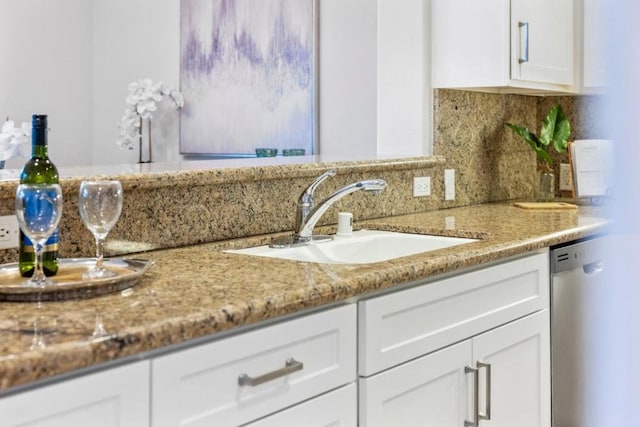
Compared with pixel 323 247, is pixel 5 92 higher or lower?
higher

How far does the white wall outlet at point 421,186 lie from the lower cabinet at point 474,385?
0.75 meters

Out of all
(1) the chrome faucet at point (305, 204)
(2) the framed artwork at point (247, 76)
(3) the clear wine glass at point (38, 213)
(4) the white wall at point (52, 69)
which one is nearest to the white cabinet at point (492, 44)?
(2) the framed artwork at point (247, 76)

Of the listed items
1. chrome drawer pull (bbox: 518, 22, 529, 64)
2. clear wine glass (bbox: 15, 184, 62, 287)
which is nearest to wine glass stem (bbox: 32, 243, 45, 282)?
clear wine glass (bbox: 15, 184, 62, 287)

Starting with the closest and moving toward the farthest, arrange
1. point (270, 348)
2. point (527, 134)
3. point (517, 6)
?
point (270, 348)
point (517, 6)
point (527, 134)

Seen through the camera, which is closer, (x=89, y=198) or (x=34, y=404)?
(x=34, y=404)

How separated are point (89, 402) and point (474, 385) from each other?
1.10 meters

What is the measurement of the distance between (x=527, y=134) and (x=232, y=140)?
1358 mm

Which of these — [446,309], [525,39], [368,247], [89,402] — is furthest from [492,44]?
[89,402]

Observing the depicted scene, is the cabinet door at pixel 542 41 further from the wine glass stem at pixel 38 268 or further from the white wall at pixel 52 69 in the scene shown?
the white wall at pixel 52 69

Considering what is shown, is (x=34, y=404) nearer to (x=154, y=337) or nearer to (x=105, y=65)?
(x=154, y=337)

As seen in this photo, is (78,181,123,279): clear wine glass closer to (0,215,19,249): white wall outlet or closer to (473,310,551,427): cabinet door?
(0,215,19,249): white wall outlet

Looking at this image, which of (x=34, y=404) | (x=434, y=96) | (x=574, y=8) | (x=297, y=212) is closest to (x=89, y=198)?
(x=34, y=404)

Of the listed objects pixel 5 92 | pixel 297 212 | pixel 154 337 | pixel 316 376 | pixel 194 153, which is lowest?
pixel 316 376

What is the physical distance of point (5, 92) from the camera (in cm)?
412
